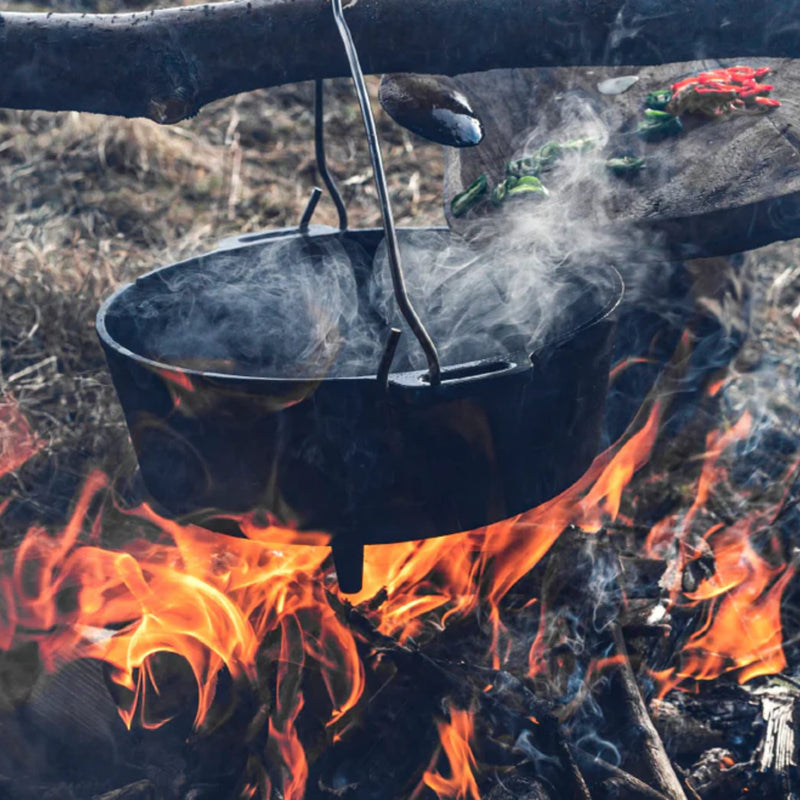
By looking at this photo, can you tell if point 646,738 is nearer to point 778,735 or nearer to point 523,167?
point 778,735

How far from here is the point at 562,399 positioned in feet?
5.81

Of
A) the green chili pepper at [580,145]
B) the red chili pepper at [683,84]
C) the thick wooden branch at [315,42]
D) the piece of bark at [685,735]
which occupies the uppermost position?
the thick wooden branch at [315,42]

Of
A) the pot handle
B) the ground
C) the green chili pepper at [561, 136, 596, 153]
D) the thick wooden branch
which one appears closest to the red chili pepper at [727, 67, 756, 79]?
the thick wooden branch

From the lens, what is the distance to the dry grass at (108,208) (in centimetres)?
333

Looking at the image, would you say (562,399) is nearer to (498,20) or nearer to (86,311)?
(498,20)

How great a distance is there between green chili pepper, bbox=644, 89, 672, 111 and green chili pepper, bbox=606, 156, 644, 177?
34cm

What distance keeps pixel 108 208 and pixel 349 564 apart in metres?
3.41

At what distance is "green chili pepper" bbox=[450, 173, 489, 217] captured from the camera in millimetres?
2385

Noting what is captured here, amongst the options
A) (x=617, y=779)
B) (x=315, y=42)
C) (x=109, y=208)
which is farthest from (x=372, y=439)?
(x=109, y=208)

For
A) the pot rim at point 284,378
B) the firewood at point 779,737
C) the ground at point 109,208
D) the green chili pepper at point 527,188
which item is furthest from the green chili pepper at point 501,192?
the ground at point 109,208

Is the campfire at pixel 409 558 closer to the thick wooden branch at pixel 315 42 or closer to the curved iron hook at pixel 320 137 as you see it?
the curved iron hook at pixel 320 137

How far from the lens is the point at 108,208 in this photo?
4.71 meters

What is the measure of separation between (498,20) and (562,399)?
101 cm

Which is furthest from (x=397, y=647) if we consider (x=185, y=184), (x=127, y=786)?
(x=185, y=184)
